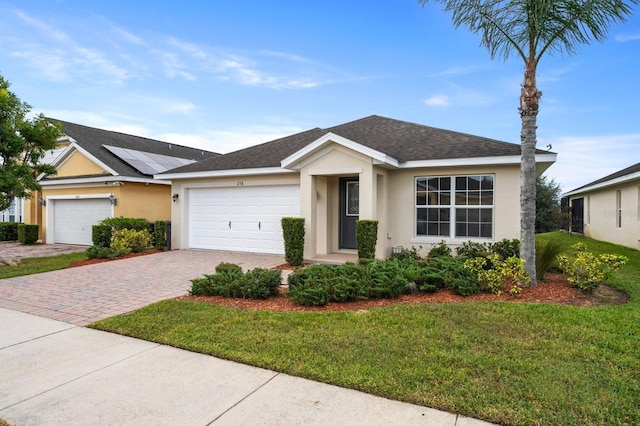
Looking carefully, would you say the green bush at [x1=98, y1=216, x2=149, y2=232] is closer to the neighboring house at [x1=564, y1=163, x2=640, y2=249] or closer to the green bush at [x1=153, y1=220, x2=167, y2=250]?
the green bush at [x1=153, y1=220, x2=167, y2=250]

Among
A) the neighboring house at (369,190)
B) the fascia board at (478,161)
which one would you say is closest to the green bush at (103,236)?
the neighboring house at (369,190)

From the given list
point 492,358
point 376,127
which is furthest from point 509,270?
point 376,127

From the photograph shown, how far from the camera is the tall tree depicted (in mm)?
6941

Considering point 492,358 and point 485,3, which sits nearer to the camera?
point 492,358

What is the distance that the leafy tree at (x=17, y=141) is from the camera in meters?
11.5

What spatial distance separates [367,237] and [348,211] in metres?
2.23

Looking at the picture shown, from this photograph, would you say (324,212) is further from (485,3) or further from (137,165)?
(137,165)

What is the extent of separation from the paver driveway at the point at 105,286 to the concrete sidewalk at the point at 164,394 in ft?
5.57

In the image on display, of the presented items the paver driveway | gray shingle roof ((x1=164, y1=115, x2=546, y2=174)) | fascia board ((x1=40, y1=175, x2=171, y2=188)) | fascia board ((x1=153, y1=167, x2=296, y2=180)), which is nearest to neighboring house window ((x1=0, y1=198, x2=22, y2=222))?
fascia board ((x1=40, y1=175, x2=171, y2=188))

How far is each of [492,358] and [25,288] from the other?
353 inches

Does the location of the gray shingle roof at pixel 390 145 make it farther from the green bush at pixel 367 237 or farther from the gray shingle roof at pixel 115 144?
the gray shingle roof at pixel 115 144

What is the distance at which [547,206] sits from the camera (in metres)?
27.6

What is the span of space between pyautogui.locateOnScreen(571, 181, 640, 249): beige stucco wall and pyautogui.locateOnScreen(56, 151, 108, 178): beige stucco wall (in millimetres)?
21641

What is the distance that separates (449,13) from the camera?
319 inches
